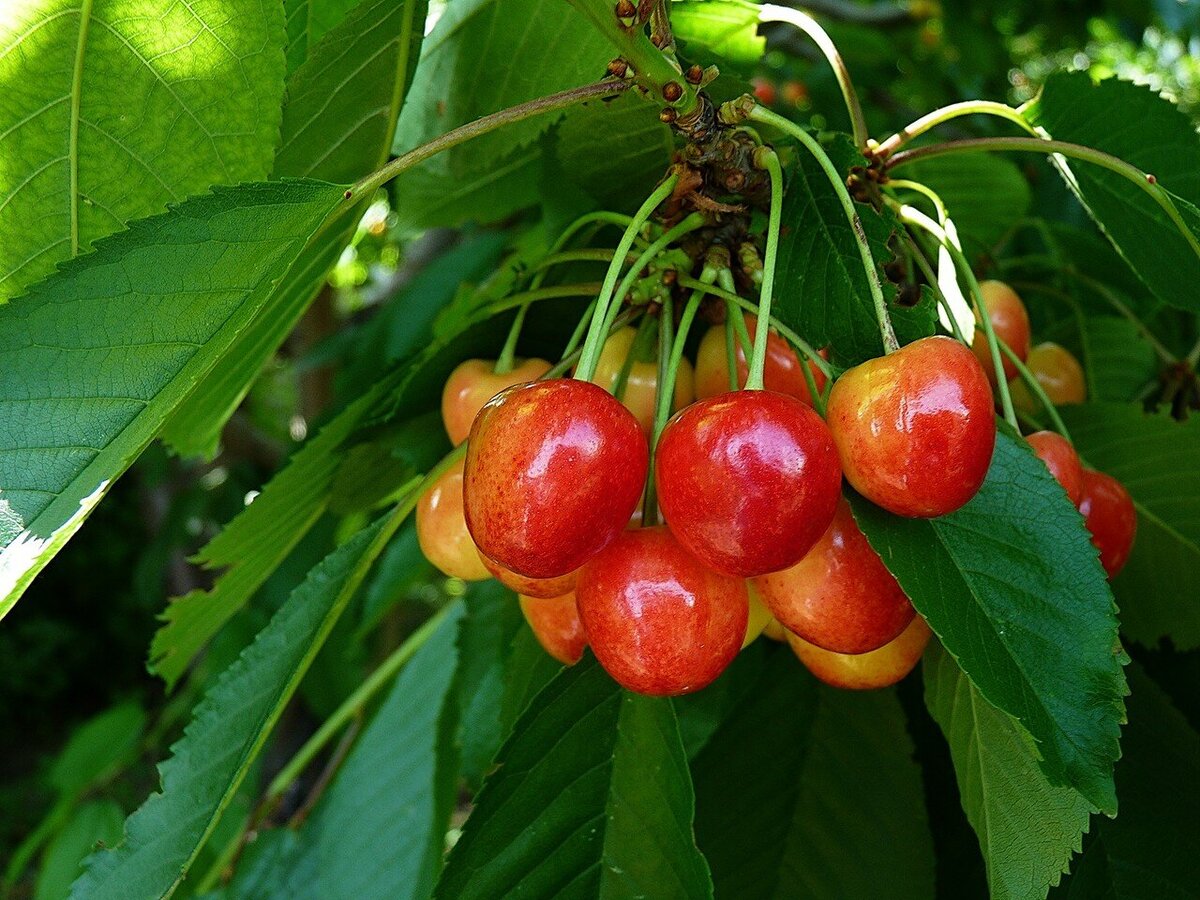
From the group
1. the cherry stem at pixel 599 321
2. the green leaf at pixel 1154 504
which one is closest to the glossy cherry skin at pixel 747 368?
the cherry stem at pixel 599 321

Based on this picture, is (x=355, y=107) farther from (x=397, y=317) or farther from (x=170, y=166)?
(x=397, y=317)

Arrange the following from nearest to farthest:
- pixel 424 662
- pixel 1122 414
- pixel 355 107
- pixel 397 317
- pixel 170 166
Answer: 1. pixel 170 166
2. pixel 355 107
3. pixel 1122 414
4. pixel 424 662
5. pixel 397 317

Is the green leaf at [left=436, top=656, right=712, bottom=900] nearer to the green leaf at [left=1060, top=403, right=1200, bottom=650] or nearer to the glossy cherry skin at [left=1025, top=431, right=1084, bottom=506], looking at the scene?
the glossy cherry skin at [left=1025, top=431, right=1084, bottom=506]

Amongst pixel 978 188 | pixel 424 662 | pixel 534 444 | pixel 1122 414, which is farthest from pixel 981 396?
pixel 424 662

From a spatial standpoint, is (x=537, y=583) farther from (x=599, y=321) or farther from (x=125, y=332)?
(x=125, y=332)

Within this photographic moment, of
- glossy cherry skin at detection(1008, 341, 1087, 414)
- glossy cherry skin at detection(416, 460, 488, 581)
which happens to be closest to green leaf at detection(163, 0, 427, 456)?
glossy cherry skin at detection(416, 460, 488, 581)

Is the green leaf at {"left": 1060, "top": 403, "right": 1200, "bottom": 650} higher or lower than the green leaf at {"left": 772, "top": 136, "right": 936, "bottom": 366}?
lower
